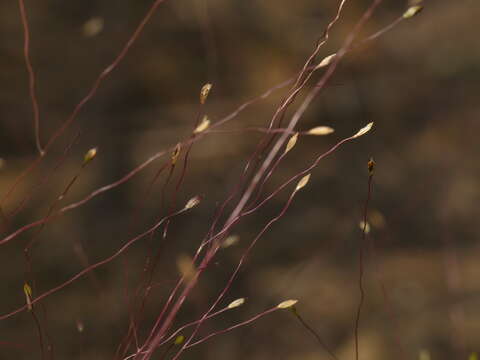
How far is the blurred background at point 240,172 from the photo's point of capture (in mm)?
1273

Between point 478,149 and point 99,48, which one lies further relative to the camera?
point 478,149

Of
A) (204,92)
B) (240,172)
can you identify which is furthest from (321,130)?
(240,172)

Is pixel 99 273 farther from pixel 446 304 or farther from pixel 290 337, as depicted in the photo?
pixel 446 304

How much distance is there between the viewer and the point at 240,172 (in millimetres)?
1327

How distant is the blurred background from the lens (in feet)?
4.18

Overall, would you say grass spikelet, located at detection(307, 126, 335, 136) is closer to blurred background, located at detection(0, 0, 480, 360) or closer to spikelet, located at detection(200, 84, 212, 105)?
spikelet, located at detection(200, 84, 212, 105)

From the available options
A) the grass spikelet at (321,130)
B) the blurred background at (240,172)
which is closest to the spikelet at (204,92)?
the grass spikelet at (321,130)

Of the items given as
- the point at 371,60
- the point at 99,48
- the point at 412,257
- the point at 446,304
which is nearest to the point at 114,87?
the point at 99,48

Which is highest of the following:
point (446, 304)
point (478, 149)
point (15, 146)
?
point (15, 146)

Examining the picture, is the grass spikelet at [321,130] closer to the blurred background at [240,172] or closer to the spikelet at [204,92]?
the spikelet at [204,92]

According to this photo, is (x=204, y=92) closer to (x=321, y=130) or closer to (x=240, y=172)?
(x=321, y=130)

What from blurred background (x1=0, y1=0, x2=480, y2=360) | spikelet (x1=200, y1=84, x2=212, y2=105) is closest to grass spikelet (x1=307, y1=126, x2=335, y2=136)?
spikelet (x1=200, y1=84, x2=212, y2=105)

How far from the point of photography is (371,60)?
1.34 m

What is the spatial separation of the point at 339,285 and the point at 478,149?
39cm
